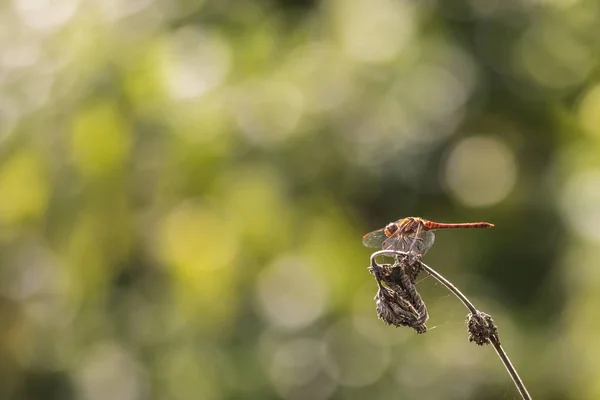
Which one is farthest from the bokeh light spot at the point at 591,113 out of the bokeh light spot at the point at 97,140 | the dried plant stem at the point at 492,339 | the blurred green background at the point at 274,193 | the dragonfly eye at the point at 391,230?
the dried plant stem at the point at 492,339

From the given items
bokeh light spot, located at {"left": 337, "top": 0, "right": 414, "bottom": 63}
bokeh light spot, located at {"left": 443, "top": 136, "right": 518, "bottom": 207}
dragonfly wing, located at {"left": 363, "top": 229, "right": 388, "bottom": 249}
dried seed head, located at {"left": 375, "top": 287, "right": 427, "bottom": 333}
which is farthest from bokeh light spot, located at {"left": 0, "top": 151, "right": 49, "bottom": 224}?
dried seed head, located at {"left": 375, "top": 287, "right": 427, "bottom": 333}

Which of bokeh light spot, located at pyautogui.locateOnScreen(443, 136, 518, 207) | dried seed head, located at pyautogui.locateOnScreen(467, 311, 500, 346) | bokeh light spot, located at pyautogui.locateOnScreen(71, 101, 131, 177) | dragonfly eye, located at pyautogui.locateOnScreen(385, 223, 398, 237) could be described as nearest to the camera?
dried seed head, located at pyautogui.locateOnScreen(467, 311, 500, 346)

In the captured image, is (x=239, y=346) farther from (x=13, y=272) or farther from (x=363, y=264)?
(x=13, y=272)

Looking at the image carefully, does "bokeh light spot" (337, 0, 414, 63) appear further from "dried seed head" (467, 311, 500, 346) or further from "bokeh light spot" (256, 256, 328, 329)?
"dried seed head" (467, 311, 500, 346)

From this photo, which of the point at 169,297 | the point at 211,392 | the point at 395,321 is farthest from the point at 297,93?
the point at 395,321

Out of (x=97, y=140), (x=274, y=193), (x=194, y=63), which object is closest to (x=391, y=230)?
(x=274, y=193)

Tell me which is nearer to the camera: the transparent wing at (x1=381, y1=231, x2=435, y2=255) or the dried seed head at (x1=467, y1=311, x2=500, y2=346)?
the dried seed head at (x1=467, y1=311, x2=500, y2=346)
